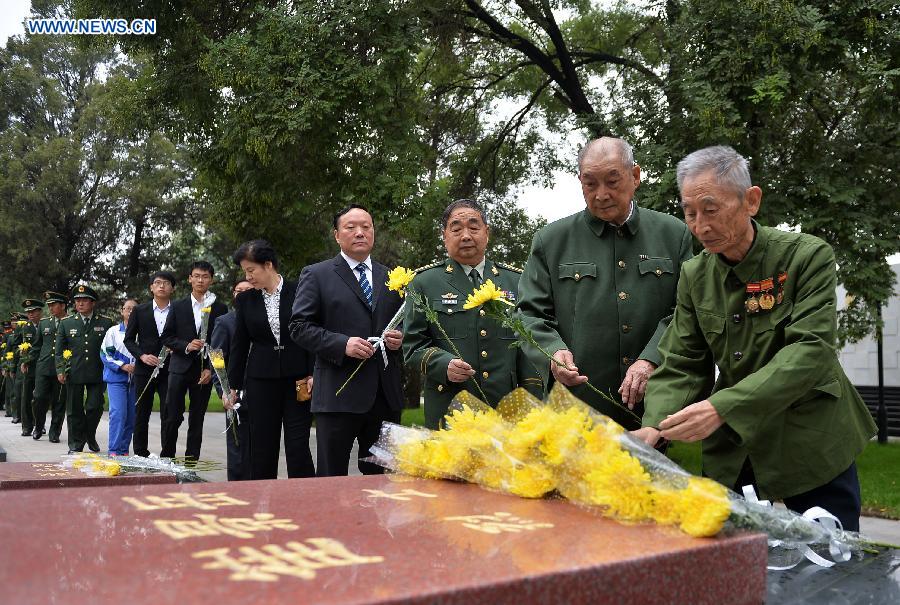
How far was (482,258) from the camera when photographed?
532 centimetres

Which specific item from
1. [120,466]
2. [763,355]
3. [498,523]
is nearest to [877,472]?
[763,355]

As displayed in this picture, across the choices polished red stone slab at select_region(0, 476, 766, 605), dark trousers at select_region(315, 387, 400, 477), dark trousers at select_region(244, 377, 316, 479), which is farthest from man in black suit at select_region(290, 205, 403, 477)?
polished red stone slab at select_region(0, 476, 766, 605)

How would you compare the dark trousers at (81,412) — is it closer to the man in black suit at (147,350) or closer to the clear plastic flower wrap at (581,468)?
the man in black suit at (147,350)

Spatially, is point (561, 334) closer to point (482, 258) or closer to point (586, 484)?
point (482, 258)

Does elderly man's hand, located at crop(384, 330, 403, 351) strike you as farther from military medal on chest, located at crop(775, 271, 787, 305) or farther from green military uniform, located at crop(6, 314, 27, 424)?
green military uniform, located at crop(6, 314, 27, 424)

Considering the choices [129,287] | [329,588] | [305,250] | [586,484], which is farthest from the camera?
[129,287]

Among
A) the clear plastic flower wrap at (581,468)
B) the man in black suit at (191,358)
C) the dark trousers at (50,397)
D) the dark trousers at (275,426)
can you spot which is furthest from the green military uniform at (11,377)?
the clear plastic flower wrap at (581,468)

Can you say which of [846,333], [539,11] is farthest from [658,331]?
[539,11]

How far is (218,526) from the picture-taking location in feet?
6.04

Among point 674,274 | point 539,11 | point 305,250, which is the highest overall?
point 539,11

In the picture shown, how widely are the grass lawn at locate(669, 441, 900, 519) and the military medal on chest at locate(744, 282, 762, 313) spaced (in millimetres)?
4618

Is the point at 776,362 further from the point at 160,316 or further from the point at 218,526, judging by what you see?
the point at 160,316

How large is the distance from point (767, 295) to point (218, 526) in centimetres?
191

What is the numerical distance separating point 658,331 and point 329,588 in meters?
2.60
